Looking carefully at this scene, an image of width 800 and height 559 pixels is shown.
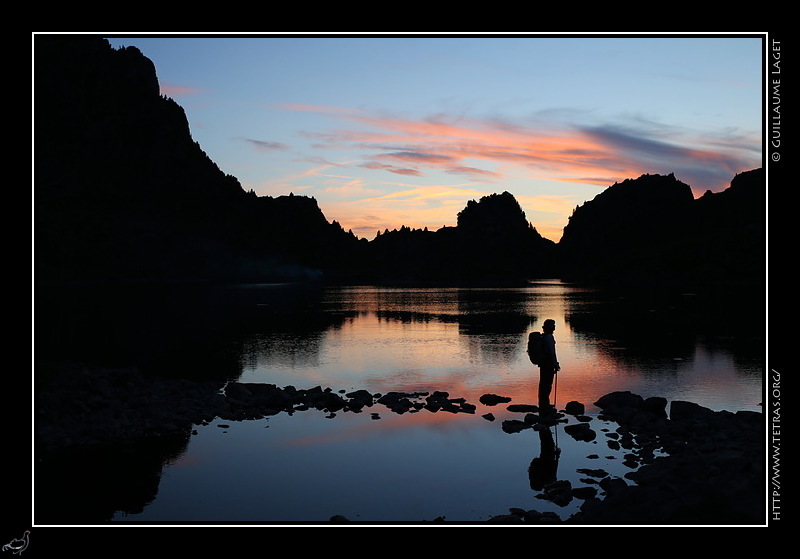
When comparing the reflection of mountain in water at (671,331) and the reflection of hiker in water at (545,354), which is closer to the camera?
the reflection of hiker in water at (545,354)

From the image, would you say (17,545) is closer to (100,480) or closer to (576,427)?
(100,480)

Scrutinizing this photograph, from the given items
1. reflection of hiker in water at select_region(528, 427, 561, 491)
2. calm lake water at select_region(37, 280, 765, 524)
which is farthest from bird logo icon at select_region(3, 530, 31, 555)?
reflection of hiker in water at select_region(528, 427, 561, 491)

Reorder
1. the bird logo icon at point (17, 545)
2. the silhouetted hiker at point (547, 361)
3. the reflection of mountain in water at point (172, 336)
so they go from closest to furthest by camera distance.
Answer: the bird logo icon at point (17, 545)
the silhouetted hiker at point (547, 361)
the reflection of mountain in water at point (172, 336)

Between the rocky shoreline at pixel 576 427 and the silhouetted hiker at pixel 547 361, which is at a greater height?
the silhouetted hiker at pixel 547 361

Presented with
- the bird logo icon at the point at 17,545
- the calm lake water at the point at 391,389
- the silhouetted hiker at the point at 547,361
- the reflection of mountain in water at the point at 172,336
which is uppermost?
the silhouetted hiker at the point at 547,361

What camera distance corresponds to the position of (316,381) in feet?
117

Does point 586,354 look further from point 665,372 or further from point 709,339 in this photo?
point 709,339

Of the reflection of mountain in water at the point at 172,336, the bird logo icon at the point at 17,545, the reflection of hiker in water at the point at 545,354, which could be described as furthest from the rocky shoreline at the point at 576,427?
the bird logo icon at the point at 17,545

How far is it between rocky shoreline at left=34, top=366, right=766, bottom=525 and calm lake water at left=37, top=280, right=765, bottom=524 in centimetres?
76

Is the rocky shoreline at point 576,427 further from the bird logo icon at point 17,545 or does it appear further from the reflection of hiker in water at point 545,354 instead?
the bird logo icon at point 17,545

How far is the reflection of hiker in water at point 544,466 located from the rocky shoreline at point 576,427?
70cm

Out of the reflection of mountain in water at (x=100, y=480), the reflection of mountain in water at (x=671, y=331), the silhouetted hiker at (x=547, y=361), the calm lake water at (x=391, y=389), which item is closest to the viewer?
the reflection of mountain in water at (x=100, y=480)

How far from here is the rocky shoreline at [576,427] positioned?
46.9 feet
